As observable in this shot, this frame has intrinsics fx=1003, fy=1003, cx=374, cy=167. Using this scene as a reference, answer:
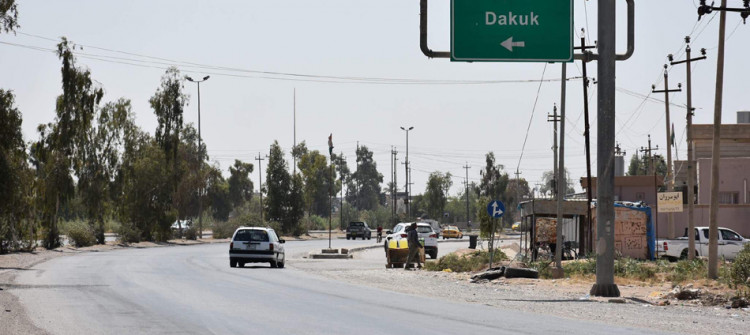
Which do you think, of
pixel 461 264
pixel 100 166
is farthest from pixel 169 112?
pixel 461 264

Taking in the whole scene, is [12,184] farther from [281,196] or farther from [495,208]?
[281,196]

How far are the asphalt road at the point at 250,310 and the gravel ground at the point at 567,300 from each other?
97 cm

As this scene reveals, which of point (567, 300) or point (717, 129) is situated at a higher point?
point (717, 129)

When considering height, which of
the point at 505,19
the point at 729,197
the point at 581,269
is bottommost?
the point at 581,269

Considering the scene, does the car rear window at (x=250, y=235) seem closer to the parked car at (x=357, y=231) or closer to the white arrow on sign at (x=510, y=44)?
the white arrow on sign at (x=510, y=44)

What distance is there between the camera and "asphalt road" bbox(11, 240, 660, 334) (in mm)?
14500

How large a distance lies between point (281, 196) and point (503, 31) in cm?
8110

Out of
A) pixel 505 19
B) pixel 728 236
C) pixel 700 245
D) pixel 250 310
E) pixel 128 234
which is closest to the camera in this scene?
pixel 250 310

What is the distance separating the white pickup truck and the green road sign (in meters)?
22.5

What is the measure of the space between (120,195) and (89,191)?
8.39 meters

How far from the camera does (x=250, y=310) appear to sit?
17656mm

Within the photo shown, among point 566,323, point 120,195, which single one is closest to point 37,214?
point 120,195

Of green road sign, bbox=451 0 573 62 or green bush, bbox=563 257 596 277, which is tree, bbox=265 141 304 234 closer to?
green bush, bbox=563 257 596 277

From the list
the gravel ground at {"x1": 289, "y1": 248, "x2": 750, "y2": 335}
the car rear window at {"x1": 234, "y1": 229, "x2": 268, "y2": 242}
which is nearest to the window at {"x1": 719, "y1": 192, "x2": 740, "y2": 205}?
the gravel ground at {"x1": 289, "y1": 248, "x2": 750, "y2": 335}
